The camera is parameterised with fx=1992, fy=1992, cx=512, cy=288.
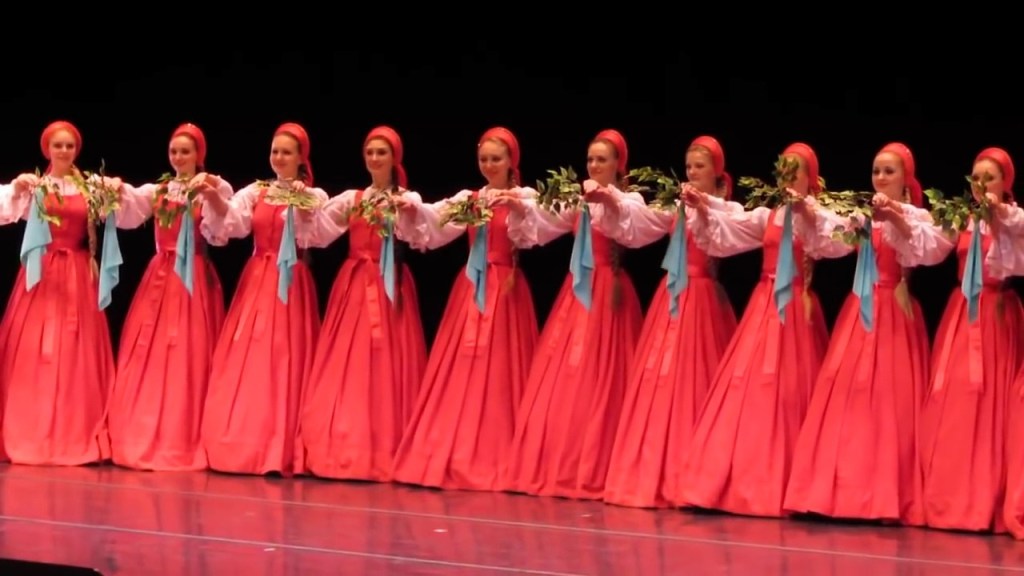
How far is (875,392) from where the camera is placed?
22.3 feet

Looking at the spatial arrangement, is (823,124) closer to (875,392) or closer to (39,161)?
(875,392)

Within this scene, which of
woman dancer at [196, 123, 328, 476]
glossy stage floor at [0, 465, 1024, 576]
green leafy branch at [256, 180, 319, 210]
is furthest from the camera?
woman dancer at [196, 123, 328, 476]

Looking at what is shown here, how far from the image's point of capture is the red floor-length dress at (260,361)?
302 inches

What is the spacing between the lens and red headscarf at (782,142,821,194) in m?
6.95

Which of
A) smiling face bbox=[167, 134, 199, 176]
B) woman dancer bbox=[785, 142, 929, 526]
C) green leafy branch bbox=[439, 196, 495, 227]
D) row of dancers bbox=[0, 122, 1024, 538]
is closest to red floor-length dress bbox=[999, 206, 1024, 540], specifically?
row of dancers bbox=[0, 122, 1024, 538]

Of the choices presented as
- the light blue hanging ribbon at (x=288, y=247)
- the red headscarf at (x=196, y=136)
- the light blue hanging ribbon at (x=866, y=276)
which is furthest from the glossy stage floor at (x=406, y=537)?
→ the red headscarf at (x=196, y=136)

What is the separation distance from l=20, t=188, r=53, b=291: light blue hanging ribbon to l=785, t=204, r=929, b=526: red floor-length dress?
119 inches

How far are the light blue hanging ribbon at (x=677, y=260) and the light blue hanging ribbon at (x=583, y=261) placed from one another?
0.28m

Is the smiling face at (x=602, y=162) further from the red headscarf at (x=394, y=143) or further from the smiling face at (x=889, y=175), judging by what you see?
the smiling face at (x=889, y=175)

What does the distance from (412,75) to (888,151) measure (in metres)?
2.46

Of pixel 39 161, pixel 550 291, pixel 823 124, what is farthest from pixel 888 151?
pixel 39 161

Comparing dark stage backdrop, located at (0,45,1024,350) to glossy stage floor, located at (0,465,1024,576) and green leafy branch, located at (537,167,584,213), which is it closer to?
green leafy branch, located at (537,167,584,213)

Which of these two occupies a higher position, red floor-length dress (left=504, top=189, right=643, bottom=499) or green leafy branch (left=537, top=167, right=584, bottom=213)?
green leafy branch (left=537, top=167, right=584, bottom=213)

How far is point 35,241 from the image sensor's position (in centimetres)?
770
